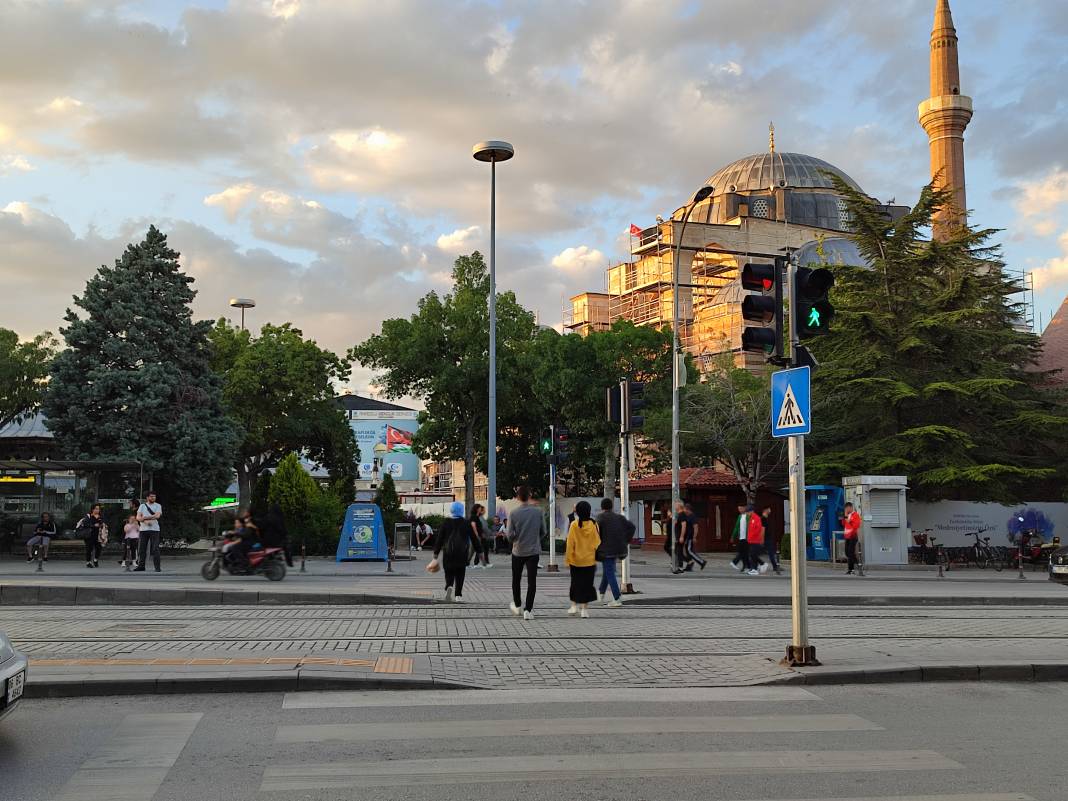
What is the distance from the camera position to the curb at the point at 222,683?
8523 millimetres

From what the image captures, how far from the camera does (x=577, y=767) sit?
6.29 metres

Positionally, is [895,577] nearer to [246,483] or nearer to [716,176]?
[246,483]

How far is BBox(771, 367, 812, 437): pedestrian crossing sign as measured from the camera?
388 inches

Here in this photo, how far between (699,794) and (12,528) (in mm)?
28175

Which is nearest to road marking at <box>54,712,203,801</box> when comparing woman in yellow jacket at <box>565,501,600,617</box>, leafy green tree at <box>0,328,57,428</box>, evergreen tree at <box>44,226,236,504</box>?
woman in yellow jacket at <box>565,501,600,617</box>

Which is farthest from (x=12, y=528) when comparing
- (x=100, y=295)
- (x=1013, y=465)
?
(x=1013, y=465)

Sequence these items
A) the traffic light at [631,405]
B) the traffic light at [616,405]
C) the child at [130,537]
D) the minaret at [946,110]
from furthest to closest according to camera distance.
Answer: the minaret at [946,110] → the child at [130,537] → the traffic light at [616,405] → the traffic light at [631,405]

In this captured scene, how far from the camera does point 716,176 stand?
94.9 m

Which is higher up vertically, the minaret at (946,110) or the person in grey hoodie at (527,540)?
the minaret at (946,110)

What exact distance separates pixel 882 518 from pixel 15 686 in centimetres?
2863

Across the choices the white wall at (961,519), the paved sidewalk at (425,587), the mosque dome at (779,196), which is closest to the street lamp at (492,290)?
the paved sidewalk at (425,587)

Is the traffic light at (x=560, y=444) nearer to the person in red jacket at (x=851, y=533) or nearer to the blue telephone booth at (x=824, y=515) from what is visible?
the person in red jacket at (x=851, y=533)

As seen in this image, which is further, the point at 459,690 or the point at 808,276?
the point at 808,276

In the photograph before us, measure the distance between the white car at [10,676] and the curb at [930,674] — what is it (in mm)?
5899
